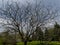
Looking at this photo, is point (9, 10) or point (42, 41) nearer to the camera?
point (9, 10)

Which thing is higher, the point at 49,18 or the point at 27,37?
the point at 49,18

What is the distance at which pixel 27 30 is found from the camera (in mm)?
11953

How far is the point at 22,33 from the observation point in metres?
11.9

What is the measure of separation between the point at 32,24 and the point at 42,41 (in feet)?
14.7

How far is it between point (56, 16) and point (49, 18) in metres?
0.60

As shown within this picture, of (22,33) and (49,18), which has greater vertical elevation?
(49,18)

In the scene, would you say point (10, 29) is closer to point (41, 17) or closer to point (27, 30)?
point (27, 30)

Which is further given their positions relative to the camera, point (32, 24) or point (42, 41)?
point (42, 41)

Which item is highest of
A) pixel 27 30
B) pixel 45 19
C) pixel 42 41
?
pixel 45 19

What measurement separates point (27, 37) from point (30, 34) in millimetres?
371

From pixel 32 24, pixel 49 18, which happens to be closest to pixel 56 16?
pixel 49 18

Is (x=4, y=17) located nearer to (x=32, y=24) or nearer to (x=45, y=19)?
(x=32, y=24)

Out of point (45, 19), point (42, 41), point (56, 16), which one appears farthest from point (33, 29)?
point (42, 41)

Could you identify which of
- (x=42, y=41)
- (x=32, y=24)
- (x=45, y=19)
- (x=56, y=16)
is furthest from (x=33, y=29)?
(x=42, y=41)
